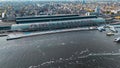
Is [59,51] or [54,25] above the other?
[54,25]

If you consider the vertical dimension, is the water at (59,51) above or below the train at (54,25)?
below

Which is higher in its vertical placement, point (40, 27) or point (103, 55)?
point (40, 27)

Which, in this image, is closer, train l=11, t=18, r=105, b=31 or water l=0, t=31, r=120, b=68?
water l=0, t=31, r=120, b=68

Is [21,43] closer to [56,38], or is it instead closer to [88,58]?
[56,38]

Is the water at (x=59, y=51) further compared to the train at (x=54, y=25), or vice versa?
the train at (x=54, y=25)

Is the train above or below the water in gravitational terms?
above

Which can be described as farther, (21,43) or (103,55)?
(21,43)

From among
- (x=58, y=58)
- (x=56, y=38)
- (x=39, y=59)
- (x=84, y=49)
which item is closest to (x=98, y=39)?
(x=84, y=49)

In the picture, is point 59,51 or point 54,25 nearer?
point 59,51
